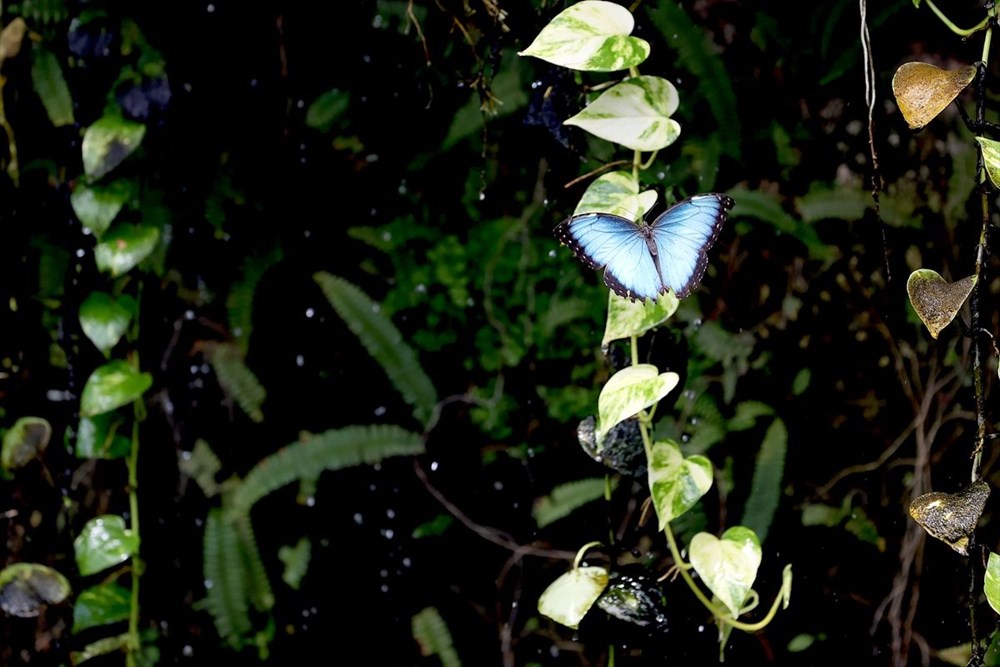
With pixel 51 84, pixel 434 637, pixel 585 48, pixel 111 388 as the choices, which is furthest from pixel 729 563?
pixel 51 84

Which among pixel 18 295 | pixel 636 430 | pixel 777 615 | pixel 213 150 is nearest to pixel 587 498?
pixel 636 430

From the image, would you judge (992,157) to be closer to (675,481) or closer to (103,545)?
(675,481)

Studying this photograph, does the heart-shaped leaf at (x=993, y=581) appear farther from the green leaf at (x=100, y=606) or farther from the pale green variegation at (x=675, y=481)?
the green leaf at (x=100, y=606)

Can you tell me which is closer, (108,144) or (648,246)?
(648,246)

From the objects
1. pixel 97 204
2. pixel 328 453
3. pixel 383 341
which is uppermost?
pixel 97 204

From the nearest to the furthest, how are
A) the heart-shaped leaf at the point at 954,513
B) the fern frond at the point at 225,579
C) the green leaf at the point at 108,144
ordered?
the heart-shaped leaf at the point at 954,513 → the green leaf at the point at 108,144 → the fern frond at the point at 225,579

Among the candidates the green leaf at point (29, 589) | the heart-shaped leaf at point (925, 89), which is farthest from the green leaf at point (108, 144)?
the heart-shaped leaf at point (925, 89)

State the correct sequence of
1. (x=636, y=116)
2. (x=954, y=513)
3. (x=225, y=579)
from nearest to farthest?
1. (x=954, y=513)
2. (x=636, y=116)
3. (x=225, y=579)
